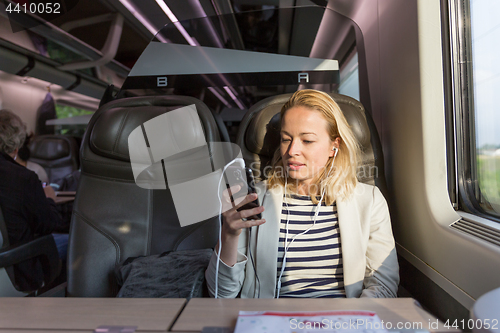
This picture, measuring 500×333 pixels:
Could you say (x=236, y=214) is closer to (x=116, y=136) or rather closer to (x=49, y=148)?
(x=116, y=136)

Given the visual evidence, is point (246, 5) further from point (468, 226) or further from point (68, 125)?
point (68, 125)

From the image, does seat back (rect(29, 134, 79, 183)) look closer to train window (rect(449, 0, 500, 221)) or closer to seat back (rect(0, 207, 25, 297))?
seat back (rect(0, 207, 25, 297))

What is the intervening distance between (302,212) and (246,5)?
143 cm

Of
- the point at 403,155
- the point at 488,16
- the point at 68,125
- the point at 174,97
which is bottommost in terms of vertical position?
the point at 403,155

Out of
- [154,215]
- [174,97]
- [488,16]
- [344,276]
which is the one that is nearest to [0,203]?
[154,215]

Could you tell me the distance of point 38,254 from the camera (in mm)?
1767

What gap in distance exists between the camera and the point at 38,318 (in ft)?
2.36

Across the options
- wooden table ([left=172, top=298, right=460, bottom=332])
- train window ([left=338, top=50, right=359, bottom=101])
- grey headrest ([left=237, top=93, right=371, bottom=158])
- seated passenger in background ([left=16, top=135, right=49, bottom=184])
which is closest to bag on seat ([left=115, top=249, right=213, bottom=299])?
wooden table ([left=172, top=298, right=460, bottom=332])

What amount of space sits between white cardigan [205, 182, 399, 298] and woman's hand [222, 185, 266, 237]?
0.15m

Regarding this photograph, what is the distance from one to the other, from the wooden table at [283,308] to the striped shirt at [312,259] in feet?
1.26

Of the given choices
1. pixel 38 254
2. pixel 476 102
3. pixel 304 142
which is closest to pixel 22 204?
pixel 38 254

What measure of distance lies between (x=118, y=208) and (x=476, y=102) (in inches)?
62.5

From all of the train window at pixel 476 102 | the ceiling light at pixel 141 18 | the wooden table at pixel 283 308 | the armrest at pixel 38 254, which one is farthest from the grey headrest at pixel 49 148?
the train window at pixel 476 102

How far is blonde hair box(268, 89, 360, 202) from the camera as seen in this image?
1259 millimetres
